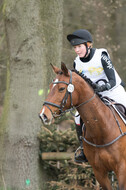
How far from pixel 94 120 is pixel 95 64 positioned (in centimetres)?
87

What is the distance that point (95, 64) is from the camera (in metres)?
5.09

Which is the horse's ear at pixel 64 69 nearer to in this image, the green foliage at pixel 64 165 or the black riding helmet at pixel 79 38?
the black riding helmet at pixel 79 38

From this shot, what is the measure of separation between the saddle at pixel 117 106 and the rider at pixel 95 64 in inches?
2.4

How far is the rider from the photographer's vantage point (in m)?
4.91

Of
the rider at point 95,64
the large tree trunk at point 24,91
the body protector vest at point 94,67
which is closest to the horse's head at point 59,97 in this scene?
the rider at point 95,64

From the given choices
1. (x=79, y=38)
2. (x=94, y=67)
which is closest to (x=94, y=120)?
(x=94, y=67)

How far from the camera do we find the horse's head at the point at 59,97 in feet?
13.8

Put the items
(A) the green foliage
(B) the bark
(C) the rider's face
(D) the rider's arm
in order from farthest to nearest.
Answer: (B) the bark
(A) the green foliage
(C) the rider's face
(D) the rider's arm

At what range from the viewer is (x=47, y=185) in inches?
302

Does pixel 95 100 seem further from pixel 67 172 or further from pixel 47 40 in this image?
pixel 47 40

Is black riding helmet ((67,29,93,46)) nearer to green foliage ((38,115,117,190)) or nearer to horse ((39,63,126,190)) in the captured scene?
horse ((39,63,126,190))

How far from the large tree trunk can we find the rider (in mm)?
2207

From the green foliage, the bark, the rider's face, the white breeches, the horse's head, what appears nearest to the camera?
the horse's head

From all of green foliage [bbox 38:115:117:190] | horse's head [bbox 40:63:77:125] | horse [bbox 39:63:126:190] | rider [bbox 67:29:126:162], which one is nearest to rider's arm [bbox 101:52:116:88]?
rider [bbox 67:29:126:162]
